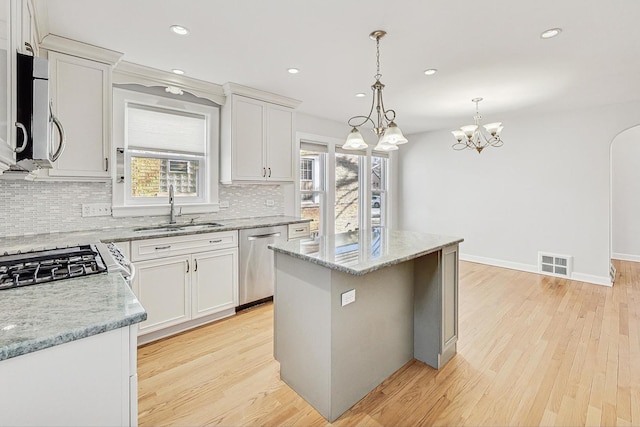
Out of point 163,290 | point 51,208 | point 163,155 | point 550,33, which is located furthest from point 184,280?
point 550,33

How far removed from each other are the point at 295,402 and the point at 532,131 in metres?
5.09

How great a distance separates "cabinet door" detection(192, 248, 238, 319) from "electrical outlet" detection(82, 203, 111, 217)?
3.08ft

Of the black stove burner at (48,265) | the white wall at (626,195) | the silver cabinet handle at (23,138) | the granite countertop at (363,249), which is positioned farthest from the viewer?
the white wall at (626,195)

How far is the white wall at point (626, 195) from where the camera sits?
548 cm

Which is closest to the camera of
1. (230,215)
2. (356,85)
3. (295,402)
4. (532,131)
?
(295,402)

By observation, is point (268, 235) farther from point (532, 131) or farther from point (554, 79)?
point (532, 131)

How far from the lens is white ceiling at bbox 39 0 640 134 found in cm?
201

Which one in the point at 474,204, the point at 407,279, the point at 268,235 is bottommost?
the point at 407,279

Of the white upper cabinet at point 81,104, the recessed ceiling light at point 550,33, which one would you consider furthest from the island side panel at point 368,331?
the white upper cabinet at point 81,104

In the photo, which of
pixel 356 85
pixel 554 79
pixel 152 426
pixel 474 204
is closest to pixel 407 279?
pixel 152 426

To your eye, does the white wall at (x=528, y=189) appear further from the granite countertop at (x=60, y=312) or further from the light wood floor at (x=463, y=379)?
the granite countertop at (x=60, y=312)

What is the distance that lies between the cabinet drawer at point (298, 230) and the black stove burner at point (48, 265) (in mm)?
2035

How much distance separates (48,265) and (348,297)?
5.17 feet

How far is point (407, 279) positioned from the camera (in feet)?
7.61
